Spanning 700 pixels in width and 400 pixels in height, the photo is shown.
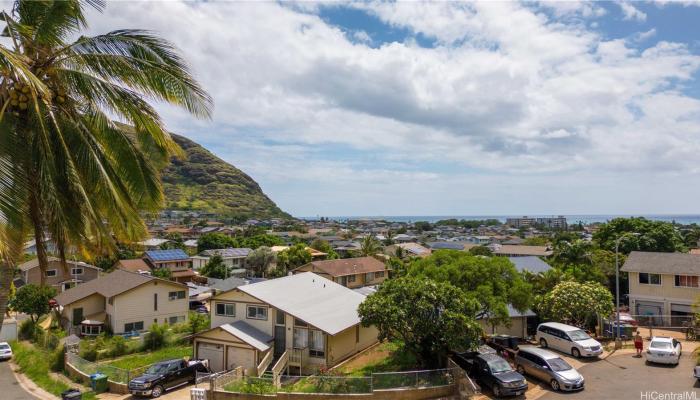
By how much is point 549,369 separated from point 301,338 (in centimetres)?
1352

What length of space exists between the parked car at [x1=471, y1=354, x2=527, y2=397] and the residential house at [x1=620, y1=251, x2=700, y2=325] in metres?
21.0

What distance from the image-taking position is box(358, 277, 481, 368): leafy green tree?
21.7 metres

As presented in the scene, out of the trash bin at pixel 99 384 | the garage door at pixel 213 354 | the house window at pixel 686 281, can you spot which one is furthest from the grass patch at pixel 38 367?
the house window at pixel 686 281

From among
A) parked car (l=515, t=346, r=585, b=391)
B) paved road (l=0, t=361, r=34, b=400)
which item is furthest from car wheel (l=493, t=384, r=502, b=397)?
paved road (l=0, t=361, r=34, b=400)

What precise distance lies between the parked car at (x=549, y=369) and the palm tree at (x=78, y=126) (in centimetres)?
1868

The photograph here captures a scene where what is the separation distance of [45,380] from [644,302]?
4423 cm

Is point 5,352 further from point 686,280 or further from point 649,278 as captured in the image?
point 686,280

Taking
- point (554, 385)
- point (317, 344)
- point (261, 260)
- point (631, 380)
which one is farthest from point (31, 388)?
point (261, 260)

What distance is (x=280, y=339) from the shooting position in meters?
28.7

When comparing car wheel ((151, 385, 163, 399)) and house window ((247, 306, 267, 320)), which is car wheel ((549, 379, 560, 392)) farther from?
car wheel ((151, 385, 163, 399))

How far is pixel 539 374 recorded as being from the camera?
71.9 feet

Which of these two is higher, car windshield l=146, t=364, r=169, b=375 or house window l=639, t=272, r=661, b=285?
house window l=639, t=272, r=661, b=285

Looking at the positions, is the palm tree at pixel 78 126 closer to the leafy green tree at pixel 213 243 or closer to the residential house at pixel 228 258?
the residential house at pixel 228 258

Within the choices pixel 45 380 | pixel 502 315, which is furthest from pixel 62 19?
pixel 45 380
